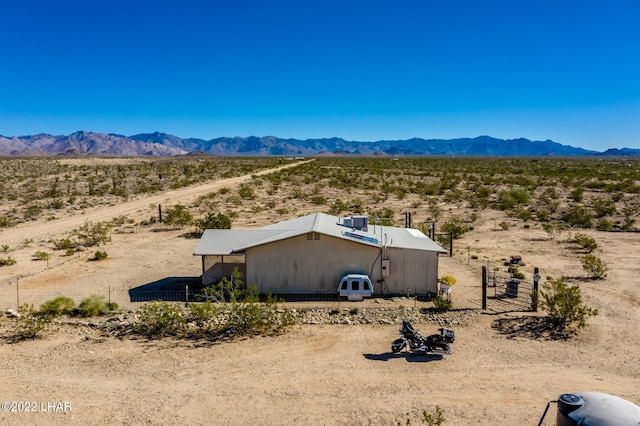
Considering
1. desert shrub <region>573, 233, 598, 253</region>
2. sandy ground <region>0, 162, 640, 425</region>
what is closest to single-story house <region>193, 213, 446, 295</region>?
sandy ground <region>0, 162, 640, 425</region>

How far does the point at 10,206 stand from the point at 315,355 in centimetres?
4442

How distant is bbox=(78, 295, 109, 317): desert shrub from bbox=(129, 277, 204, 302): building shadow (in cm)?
154

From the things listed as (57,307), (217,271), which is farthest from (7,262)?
(217,271)

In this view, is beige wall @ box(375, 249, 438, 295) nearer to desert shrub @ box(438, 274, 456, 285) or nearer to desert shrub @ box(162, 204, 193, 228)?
desert shrub @ box(438, 274, 456, 285)

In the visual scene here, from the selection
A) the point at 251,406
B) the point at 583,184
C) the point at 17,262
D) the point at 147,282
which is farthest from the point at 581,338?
the point at 583,184

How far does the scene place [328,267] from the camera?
19.2 m

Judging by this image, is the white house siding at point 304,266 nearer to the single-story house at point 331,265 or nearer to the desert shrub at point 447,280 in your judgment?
the single-story house at point 331,265

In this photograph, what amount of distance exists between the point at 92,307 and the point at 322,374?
9.49 metres

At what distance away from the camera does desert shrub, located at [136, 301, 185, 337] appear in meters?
15.6

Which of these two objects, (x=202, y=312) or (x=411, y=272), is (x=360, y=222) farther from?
(x=202, y=312)

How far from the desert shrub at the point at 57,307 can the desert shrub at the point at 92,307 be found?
1.22 ft

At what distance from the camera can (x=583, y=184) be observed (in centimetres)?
5706

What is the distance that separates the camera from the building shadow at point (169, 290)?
19000 millimetres

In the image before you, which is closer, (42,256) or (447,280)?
(447,280)
